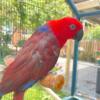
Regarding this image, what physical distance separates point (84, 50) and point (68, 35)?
1.28 metres

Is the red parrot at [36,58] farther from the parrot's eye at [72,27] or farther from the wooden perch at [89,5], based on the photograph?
the wooden perch at [89,5]

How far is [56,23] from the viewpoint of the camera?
2.93 ft

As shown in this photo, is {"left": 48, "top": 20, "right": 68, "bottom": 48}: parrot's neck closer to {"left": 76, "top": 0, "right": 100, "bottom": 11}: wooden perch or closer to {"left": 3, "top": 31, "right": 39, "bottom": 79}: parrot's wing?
{"left": 3, "top": 31, "right": 39, "bottom": 79}: parrot's wing

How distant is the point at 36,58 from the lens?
2.72ft

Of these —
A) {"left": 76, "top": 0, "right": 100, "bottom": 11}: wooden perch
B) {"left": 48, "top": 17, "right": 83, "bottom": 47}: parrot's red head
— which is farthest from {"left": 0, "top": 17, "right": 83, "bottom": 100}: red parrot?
{"left": 76, "top": 0, "right": 100, "bottom": 11}: wooden perch

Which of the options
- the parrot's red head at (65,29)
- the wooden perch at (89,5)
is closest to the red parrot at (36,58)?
the parrot's red head at (65,29)

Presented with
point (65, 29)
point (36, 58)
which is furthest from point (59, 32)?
point (36, 58)

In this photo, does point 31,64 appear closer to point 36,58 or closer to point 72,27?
point 36,58

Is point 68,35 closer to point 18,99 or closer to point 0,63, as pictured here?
point 18,99

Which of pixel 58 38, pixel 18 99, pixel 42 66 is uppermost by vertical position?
pixel 58 38

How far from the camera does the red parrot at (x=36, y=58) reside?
2.70 feet

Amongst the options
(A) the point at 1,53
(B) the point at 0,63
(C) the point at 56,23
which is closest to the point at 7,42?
(A) the point at 1,53

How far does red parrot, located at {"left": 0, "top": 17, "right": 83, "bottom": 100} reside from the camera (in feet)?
2.70

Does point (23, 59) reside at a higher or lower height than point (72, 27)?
lower
